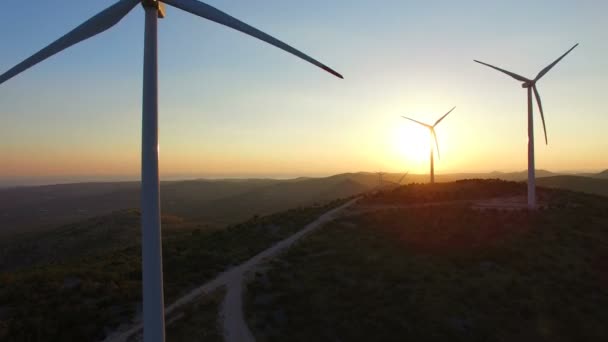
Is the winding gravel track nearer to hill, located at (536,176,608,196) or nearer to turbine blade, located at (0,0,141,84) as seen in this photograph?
turbine blade, located at (0,0,141,84)

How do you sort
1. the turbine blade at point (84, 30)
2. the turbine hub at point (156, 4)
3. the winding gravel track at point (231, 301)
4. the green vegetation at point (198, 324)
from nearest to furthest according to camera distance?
the turbine hub at point (156, 4), the turbine blade at point (84, 30), the green vegetation at point (198, 324), the winding gravel track at point (231, 301)

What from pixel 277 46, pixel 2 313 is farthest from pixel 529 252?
pixel 2 313

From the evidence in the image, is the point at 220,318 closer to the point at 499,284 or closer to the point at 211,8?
the point at 211,8

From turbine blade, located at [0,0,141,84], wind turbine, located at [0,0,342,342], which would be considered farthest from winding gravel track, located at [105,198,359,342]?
turbine blade, located at [0,0,141,84]

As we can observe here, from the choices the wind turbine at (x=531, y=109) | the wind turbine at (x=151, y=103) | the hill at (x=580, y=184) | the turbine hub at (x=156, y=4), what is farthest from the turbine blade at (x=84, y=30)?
the hill at (x=580, y=184)

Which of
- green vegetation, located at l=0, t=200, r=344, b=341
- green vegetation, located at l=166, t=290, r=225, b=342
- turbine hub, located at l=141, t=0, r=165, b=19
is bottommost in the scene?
green vegetation, located at l=166, t=290, r=225, b=342

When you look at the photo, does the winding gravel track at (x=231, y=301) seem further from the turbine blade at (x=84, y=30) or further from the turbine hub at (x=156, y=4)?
the turbine hub at (x=156, y=4)

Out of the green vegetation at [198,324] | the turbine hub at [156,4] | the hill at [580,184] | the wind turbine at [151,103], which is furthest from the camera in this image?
the hill at [580,184]

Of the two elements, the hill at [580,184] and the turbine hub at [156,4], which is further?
the hill at [580,184]
